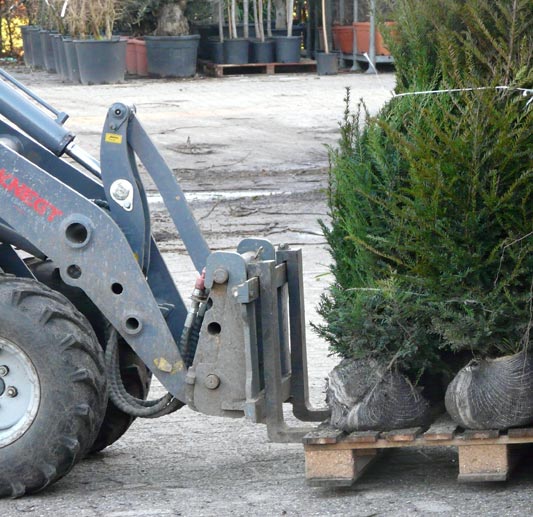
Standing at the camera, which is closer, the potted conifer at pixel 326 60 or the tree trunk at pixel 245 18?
the tree trunk at pixel 245 18

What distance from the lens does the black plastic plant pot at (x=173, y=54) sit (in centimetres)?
2228

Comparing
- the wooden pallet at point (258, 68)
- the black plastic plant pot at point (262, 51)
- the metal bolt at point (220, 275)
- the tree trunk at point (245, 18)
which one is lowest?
the wooden pallet at point (258, 68)

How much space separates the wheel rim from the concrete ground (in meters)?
0.27

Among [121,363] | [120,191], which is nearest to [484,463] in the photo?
[121,363]

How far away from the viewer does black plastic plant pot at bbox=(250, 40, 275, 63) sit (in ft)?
75.2

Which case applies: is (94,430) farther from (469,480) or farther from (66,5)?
(66,5)

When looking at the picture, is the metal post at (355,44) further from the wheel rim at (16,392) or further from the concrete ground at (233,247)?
the wheel rim at (16,392)

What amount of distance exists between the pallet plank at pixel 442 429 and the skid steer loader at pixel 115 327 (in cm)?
48

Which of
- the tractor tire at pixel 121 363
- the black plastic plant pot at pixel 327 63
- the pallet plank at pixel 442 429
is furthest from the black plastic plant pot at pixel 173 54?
the pallet plank at pixel 442 429

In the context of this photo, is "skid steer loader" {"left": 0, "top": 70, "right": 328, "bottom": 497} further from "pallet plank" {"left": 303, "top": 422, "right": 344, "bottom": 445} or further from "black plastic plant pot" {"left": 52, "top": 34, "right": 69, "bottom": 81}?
"black plastic plant pot" {"left": 52, "top": 34, "right": 69, "bottom": 81}

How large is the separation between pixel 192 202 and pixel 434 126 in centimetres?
733

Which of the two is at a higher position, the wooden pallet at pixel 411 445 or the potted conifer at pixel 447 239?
the potted conifer at pixel 447 239

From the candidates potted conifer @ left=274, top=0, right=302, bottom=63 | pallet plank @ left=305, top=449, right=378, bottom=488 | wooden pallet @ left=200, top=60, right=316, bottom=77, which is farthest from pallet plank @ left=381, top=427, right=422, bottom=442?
potted conifer @ left=274, top=0, right=302, bottom=63

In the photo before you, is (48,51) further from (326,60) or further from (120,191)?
(120,191)
